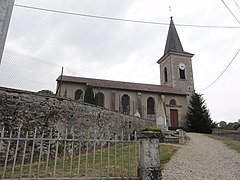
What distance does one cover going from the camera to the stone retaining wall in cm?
820

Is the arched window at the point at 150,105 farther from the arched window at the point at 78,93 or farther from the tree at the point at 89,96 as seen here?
the arched window at the point at 78,93

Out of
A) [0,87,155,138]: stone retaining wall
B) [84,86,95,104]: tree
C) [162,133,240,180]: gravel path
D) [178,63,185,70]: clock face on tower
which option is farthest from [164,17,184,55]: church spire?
[162,133,240,180]: gravel path

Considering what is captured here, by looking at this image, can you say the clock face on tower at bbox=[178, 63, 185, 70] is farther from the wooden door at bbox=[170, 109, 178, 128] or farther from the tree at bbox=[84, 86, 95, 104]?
the tree at bbox=[84, 86, 95, 104]

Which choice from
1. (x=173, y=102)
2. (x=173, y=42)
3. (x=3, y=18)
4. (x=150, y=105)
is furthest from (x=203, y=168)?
(x=173, y=42)

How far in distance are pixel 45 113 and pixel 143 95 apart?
18.2 metres

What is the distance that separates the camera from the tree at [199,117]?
25250mm

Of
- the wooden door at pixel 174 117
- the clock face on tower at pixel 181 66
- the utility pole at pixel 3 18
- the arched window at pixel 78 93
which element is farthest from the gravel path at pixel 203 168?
the clock face on tower at pixel 181 66

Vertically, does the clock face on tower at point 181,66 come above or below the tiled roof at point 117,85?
above

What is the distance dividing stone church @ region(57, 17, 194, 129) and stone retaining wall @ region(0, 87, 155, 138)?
406 inches

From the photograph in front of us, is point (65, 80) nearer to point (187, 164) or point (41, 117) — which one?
point (41, 117)

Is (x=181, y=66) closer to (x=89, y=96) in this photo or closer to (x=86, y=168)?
(x=89, y=96)

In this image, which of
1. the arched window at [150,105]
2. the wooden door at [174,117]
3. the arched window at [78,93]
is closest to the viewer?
the arched window at [78,93]

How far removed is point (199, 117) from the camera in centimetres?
2561

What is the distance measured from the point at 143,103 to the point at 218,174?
64.1ft
